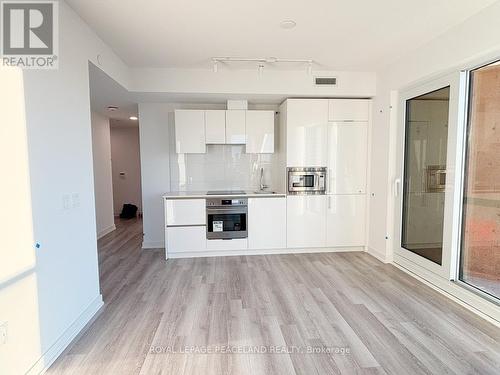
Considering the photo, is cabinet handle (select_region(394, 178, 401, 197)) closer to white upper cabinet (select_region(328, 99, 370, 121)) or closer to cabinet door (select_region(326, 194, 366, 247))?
cabinet door (select_region(326, 194, 366, 247))

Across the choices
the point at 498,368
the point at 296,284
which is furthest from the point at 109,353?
the point at 498,368

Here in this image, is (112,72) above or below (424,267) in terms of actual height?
above

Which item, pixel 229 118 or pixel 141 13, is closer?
pixel 141 13

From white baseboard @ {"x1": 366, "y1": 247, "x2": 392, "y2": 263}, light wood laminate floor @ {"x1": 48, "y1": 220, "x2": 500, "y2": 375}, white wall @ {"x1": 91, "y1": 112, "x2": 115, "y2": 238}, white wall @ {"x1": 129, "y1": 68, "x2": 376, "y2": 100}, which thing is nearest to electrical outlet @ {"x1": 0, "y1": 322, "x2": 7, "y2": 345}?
light wood laminate floor @ {"x1": 48, "y1": 220, "x2": 500, "y2": 375}

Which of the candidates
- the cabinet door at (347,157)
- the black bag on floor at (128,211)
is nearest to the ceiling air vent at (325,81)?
the cabinet door at (347,157)

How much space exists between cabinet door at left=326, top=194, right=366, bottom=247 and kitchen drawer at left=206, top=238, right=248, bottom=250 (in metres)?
1.35

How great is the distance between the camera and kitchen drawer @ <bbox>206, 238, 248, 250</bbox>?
161 inches

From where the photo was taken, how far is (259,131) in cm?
431

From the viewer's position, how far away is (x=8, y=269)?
1592 mm

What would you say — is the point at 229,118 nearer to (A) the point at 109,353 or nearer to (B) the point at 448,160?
(B) the point at 448,160

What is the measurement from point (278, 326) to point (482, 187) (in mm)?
2353

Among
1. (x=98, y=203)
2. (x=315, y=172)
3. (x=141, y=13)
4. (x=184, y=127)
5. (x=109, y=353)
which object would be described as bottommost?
(x=109, y=353)

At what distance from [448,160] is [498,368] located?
187 cm

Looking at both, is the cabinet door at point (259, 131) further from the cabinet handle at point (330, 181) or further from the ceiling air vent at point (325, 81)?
the cabinet handle at point (330, 181)
